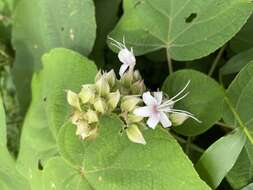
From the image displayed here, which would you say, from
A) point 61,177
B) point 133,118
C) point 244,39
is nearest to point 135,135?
point 133,118

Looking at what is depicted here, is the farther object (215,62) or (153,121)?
(215,62)

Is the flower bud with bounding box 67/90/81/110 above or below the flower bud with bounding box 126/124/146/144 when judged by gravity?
above

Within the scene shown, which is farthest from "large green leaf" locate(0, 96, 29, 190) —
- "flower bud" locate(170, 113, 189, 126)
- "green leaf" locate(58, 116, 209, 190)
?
"flower bud" locate(170, 113, 189, 126)

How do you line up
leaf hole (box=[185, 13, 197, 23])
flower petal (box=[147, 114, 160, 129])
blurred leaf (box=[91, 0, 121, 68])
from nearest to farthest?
1. flower petal (box=[147, 114, 160, 129])
2. leaf hole (box=[185, 13, 197, 23])
3. blurred leaf (box=[91, 0, 121, 68])

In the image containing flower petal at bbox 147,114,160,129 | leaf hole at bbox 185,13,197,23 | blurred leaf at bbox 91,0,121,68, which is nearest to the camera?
flower petal at bbox 147,114,160,129

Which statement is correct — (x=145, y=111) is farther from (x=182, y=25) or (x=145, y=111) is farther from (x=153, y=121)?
(x=182, y=25)

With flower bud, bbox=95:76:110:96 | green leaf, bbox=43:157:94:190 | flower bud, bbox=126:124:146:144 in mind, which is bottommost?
green leaf, bbox=43:157:94:190

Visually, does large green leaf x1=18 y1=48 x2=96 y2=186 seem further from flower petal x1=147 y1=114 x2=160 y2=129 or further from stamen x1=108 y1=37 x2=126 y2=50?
flower petal x1=147 y1=114 x2=160 y2=129
